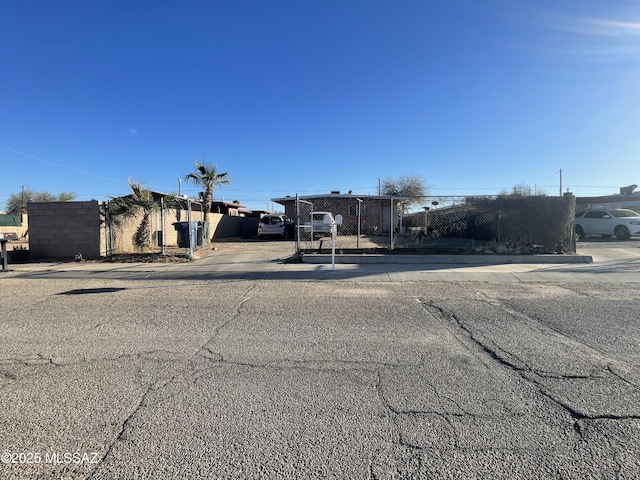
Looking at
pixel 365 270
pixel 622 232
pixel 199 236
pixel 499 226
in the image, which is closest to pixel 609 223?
pixel 622 232

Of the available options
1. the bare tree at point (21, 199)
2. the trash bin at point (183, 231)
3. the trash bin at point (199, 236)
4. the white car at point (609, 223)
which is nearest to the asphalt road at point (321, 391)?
the trash bin at point (183, 231)

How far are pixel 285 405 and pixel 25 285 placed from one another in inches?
354

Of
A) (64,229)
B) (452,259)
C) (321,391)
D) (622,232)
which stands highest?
(64,229)

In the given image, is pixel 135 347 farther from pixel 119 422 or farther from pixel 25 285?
pixel 25 285

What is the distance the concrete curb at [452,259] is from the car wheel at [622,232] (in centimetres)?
970

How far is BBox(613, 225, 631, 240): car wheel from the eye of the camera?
62.8ft

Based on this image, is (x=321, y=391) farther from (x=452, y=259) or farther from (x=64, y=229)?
(x=64, y=229)

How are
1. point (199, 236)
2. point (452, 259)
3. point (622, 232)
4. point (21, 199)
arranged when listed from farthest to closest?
point (21, 199)
point (622, 232)
point (199, 236)
point (452, 259)

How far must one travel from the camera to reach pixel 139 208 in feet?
50.6

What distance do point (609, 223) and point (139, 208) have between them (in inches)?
901

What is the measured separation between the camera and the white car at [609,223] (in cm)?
1898

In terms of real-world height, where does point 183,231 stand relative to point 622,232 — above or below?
above

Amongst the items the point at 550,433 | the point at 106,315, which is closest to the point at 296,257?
the point at 106,315

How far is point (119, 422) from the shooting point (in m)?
Result: 2.92
